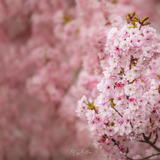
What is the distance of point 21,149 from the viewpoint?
14.4 ft

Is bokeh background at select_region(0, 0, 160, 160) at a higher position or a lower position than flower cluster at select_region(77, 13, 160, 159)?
higher

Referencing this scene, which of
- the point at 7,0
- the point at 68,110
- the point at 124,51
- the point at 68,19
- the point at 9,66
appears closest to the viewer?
the point at 124,51

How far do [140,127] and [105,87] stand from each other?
0.37 meters

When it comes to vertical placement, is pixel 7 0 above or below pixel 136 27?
→ above

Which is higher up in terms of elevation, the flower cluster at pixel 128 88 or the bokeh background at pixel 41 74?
the bokeh background at pixel 41 74

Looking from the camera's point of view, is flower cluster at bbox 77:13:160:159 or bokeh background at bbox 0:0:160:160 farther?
bokeh background at bbox 0:0:160:160

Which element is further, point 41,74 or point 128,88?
point 41,74

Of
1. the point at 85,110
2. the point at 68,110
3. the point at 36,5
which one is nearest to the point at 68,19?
the point at 36,5

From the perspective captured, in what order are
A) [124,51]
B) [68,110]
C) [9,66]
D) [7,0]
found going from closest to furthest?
[124,51] → [68,110] → [7,0] → [9,66]

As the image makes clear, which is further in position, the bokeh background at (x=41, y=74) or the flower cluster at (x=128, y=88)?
the bokeh background at (x=41, y=74)

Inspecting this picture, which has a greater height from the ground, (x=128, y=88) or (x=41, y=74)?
(x=41, y=74)

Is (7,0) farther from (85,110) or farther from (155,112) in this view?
(155,112)

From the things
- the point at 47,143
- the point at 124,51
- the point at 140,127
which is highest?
the point at 47,143

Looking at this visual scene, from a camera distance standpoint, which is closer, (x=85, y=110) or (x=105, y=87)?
(x=105, y=87)
